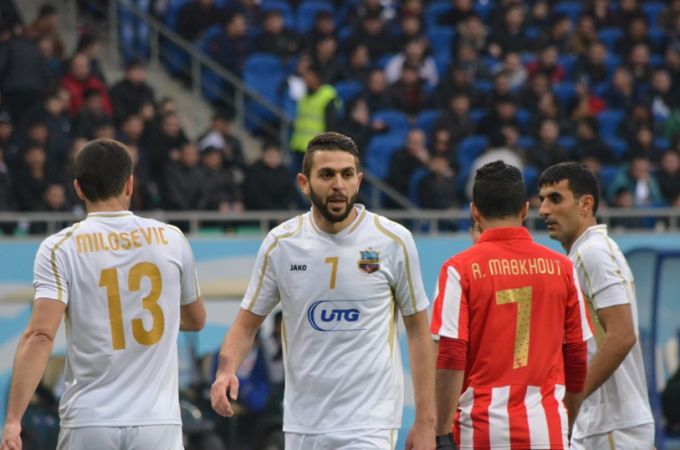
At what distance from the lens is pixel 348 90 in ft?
58.4

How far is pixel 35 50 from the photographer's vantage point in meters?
15.1

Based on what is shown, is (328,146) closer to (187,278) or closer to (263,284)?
(263,284)

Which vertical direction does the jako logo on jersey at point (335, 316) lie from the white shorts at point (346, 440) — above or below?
above

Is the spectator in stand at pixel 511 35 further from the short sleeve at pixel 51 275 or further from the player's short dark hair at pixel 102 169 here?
the short sleeve at pixel 51 275

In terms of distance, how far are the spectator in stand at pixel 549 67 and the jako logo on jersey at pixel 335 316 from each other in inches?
556

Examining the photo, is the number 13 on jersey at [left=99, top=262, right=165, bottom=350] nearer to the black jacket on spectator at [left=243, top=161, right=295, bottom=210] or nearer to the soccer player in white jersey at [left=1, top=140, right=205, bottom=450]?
the soccer player in white jersey at [left=1, top=140, right=205, bottom=450]

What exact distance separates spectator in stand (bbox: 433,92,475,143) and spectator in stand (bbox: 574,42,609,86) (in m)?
3.14

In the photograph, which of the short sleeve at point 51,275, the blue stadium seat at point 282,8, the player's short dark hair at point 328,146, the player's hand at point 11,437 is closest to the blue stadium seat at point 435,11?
the blue stadium seat at point 282,8

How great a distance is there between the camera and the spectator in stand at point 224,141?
1571 centimetres

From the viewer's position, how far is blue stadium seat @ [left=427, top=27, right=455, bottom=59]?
20312 millimetres

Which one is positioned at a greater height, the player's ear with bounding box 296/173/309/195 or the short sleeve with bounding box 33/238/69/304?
the player's ear with bounding box 296/173/309/195

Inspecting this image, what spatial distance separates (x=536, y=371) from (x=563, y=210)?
1.36m

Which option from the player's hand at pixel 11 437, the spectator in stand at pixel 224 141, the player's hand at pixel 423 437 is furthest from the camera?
the spectator in stand at pixel 224 141

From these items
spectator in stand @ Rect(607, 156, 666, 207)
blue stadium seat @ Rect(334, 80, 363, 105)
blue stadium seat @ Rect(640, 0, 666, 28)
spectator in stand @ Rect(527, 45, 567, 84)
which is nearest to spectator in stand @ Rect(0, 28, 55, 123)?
blue stadium seat @ Rect(334, 80, 363, 105)
